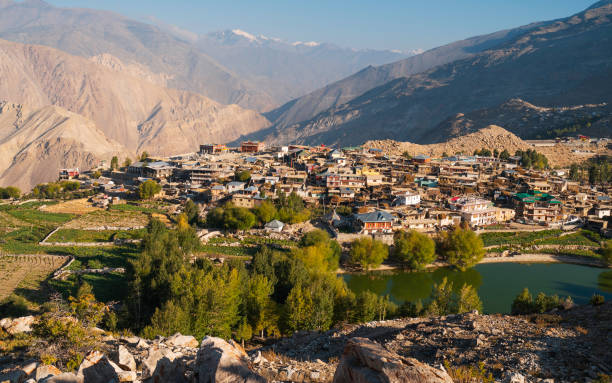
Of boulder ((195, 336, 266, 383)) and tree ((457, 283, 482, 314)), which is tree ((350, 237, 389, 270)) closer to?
tree ((457, 283, 482, 314))

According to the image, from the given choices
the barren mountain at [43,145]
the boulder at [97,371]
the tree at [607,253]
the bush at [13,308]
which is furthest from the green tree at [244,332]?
the barren mountain at [43,145]

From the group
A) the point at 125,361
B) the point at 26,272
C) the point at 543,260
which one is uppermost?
the point at 125,361

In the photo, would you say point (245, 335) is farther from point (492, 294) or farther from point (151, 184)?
point (151, 184)

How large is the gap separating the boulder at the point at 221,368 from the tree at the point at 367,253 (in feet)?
76.5

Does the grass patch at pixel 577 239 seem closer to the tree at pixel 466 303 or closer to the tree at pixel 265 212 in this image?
the tree at pixel 466 303

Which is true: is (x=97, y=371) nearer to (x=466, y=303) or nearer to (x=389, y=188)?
(x=466, y=303)

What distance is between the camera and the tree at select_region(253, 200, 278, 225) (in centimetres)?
3647

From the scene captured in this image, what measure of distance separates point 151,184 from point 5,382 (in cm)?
3949

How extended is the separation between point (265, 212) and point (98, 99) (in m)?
173

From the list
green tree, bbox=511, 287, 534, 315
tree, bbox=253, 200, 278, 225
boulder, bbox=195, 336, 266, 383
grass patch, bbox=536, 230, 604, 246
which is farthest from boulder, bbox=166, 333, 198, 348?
grass patch, bbox=536, 230, 604, 246

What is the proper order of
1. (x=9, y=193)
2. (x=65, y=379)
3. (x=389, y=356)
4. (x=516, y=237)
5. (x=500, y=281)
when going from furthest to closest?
1. (x=9, y=193)
2. (x=516, y=237)
3. (x=500, y=281)
4. (x=65, y=379)
5. (x=389, y=356)

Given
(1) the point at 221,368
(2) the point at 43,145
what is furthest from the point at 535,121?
(2) the point at 43,145

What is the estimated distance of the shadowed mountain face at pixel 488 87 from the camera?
125 meters

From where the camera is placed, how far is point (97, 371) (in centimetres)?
801
